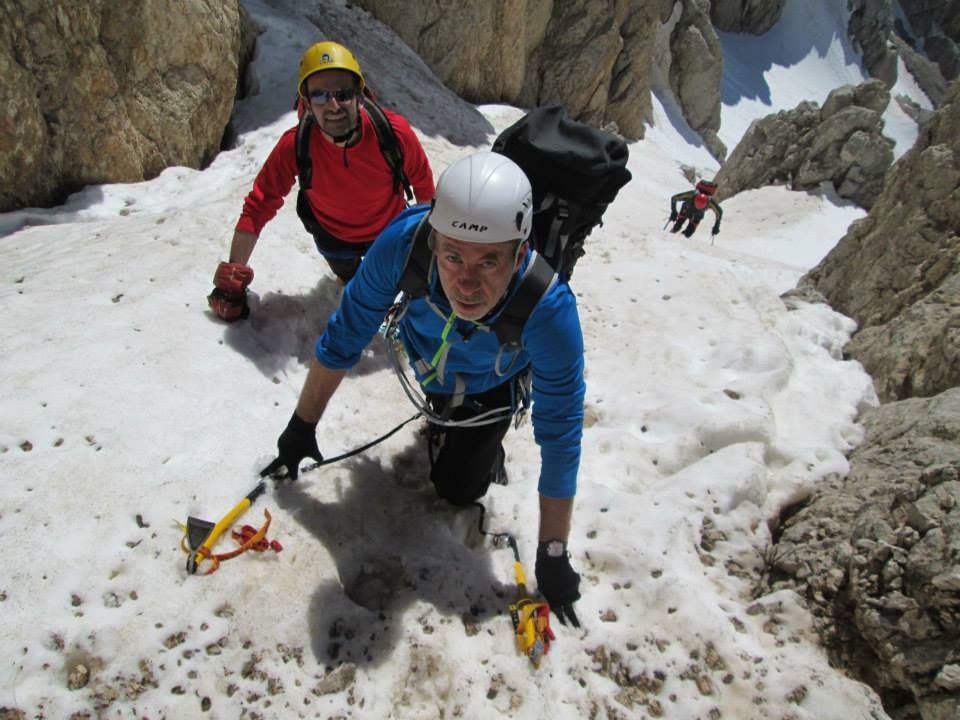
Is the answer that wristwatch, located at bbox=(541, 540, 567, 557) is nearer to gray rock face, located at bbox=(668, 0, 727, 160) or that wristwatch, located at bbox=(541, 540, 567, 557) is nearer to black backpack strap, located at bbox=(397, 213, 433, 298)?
black backpack strap, located at bbox=(397, 213, 433, 298)

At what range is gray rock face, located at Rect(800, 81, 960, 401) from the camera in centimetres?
581

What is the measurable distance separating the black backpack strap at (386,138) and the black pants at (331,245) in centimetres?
80

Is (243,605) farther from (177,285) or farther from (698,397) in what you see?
(698,397)

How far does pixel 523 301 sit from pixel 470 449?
1511 millimetres

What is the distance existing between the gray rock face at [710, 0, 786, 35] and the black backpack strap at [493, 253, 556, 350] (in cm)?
6448

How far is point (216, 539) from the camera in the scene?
3531 millimetres

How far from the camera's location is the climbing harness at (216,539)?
3.39 metres

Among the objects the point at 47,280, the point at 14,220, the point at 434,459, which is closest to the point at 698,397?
the point at 434,459

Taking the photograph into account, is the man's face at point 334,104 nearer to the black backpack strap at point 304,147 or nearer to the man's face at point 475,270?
the black backpack strap at point 304,147

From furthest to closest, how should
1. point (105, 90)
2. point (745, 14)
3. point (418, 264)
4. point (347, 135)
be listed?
point (745, 14) → point (105, 90) → point (347, 135) → point (418, 264)

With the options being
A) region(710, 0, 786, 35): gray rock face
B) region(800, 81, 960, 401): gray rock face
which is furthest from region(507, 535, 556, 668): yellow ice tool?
region(710, 0, 786, 35): gray rock face

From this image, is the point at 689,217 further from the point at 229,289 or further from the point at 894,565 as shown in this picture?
the point at 894,565

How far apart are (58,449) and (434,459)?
257 cm

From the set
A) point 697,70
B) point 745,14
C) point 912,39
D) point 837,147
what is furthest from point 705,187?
point 912,39
